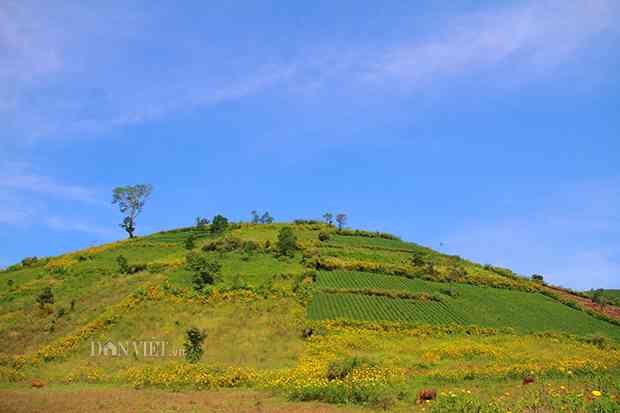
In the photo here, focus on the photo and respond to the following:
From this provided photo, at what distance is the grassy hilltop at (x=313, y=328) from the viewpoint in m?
24.4

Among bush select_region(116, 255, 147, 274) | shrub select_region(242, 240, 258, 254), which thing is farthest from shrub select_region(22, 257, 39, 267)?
shrub select_region(242, 240, 258, 254)

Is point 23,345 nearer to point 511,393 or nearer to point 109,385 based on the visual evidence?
point 109,385

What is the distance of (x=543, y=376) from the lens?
2591 cm

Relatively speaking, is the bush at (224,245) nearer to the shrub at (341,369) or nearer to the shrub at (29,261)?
the shrub at (29,261)

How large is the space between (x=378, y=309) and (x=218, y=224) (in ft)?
153

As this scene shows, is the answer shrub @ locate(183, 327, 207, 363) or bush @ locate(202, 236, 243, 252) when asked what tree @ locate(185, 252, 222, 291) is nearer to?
bush @ locate(202, 236, 243, 252)

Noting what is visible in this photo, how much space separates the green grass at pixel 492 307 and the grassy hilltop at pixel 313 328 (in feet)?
0.93

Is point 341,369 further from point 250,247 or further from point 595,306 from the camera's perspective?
point 595,306

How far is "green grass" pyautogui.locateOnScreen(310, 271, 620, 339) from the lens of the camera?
167 feet

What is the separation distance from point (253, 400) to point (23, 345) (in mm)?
27288

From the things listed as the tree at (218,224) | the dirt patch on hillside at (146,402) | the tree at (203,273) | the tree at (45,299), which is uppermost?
the tree at (218,224)

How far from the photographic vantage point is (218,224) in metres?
91.0

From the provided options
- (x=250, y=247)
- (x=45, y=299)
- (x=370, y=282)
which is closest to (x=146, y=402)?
(x=45, y=299)

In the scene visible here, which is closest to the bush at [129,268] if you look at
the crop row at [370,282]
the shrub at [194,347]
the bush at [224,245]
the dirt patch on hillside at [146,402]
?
the bush at [224,245]
